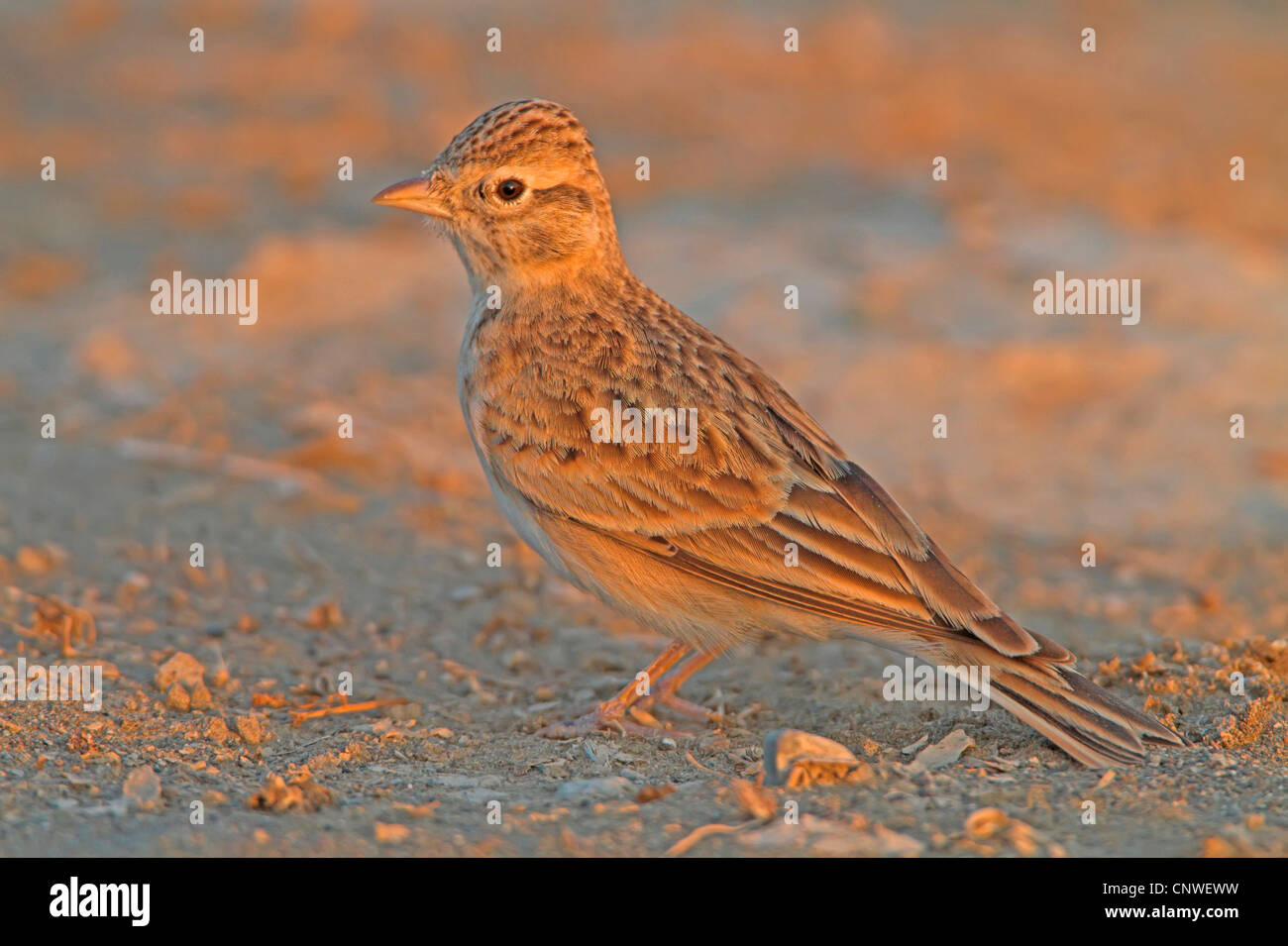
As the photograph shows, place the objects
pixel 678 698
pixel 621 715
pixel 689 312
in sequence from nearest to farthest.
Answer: pixel 621 715
pixel 678 698
pixel 689 312

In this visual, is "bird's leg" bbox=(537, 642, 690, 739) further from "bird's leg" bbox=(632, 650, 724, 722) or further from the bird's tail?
the bird's tail

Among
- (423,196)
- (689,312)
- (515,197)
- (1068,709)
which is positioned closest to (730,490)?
(1068,709)

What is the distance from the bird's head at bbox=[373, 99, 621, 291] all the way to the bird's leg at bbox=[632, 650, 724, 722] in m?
1.72

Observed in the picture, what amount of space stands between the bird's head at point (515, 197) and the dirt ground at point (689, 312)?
6.04 ft

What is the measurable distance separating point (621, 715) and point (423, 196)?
7.56 ft

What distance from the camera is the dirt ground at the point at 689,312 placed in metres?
4.88

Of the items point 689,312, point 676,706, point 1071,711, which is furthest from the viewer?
point 689,312

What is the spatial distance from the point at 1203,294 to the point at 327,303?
686cm

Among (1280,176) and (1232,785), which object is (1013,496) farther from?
(1280,176)

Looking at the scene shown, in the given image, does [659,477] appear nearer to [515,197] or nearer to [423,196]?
[515,197]

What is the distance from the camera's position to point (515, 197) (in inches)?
243

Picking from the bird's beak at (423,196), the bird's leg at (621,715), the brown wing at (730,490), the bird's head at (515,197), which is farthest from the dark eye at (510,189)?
the bird's leg at (621,715)

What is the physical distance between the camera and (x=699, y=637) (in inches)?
223

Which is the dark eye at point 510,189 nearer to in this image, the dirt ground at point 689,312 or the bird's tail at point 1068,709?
the dirt ground at point 689,312
